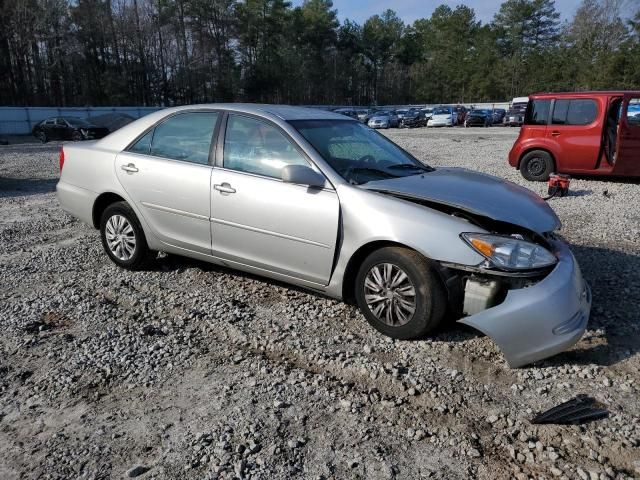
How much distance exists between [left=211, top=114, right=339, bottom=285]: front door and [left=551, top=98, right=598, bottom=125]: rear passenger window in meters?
8.15

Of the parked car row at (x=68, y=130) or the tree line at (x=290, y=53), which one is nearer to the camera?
the parked car row at (x=68, y=130)

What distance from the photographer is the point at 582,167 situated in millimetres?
10008

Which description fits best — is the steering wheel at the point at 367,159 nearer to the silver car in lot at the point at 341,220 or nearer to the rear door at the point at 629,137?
the silver car in lot at the point at 341,220

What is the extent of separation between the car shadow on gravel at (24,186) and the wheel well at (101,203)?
17.6 feet

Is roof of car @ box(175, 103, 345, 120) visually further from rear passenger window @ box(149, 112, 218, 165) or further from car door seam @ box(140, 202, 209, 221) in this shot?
car door seam @ box(140, 202, 209, 221)

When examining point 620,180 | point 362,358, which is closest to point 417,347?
point 362,358

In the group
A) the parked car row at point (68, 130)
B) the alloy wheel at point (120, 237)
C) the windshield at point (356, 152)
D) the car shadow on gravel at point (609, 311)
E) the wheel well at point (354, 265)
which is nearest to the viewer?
the car shadow on gravel at point (609, 311)

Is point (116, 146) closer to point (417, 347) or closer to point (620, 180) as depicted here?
point (417, 347)

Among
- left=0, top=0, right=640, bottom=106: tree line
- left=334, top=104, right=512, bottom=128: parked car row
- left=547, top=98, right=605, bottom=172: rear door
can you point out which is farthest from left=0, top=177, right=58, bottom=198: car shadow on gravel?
left=0, top=0, right=640, bottom=106: tree line

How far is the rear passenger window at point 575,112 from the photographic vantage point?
386 inches

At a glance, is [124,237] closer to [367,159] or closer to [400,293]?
[367,159]

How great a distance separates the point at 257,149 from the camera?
4.11 m

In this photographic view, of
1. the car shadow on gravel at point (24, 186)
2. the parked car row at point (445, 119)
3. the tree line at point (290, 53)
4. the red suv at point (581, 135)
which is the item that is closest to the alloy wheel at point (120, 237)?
the car shadow on gravel at point (24, 186)

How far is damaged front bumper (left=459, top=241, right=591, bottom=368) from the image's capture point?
3.01m
